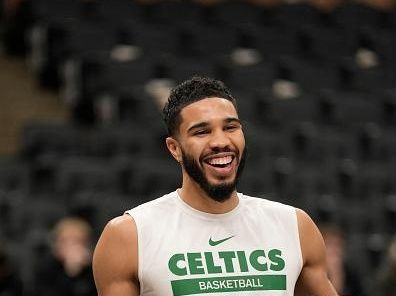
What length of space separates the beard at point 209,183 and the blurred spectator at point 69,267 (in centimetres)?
249

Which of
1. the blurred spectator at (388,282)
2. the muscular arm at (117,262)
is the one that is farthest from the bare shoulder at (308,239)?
the blurred spectator at (388,282)

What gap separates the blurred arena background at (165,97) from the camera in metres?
7.22

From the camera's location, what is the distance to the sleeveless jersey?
9.27ft

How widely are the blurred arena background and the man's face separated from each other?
2.99 metres

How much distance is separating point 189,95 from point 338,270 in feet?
8.23

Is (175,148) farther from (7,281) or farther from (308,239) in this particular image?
(7,281)

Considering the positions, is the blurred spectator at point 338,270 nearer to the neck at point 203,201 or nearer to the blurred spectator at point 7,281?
the blurred spectator at point 7,281

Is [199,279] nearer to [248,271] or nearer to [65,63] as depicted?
[248,271]

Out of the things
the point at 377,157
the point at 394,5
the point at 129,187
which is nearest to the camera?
the point at 129,187

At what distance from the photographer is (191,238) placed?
2.90m

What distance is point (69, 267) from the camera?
5402 mm

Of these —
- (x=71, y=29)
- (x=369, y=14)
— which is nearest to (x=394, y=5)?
(x=369, y=14)

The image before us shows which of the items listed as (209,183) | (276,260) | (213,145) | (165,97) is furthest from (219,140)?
(165,97)

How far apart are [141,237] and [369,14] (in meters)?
9.01
